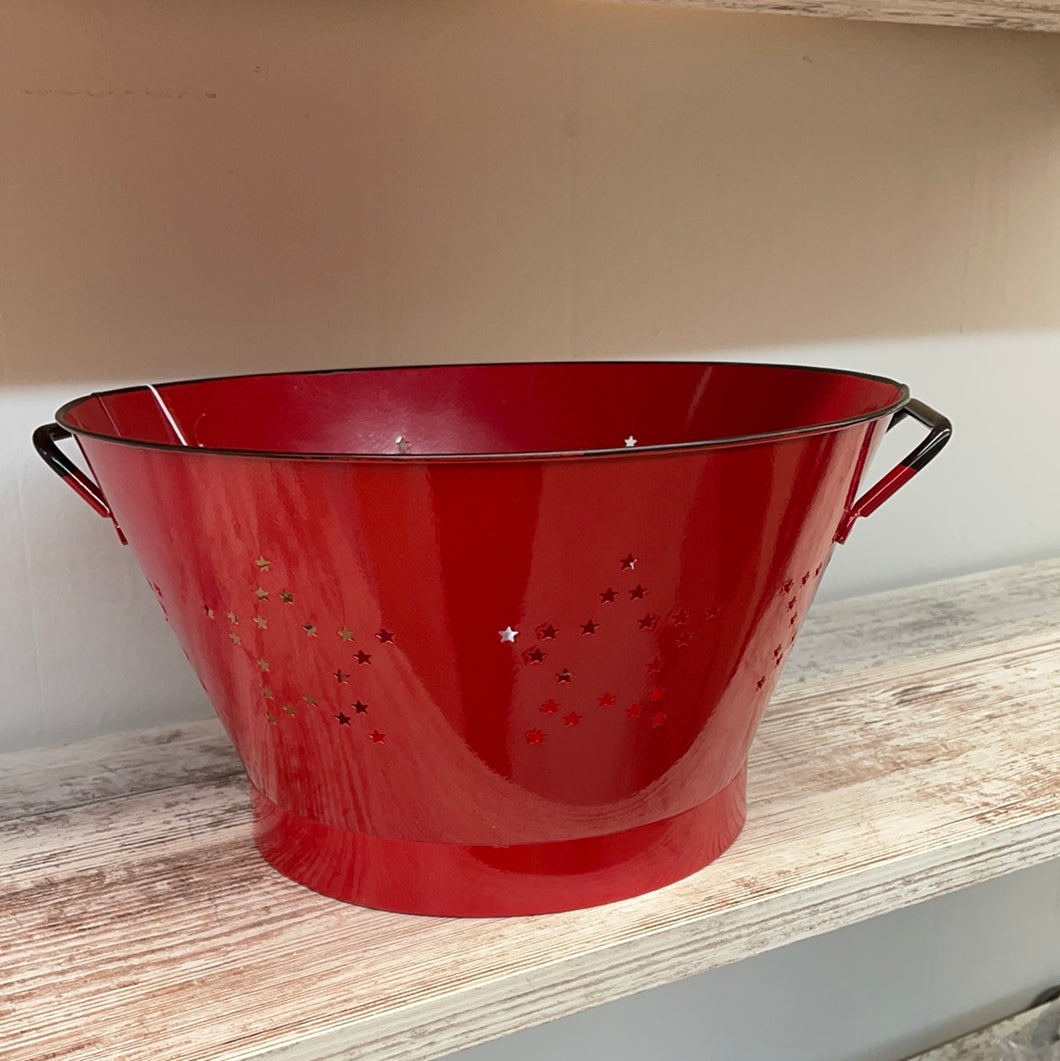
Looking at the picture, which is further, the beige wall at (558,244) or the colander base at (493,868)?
the beige wall at (558,244)

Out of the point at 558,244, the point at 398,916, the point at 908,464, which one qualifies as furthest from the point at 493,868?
the point at 558,244

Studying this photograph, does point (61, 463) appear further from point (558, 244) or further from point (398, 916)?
point (558, 244)

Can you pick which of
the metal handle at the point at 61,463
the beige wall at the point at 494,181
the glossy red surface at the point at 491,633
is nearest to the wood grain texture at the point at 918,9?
the beige wall at the point at 494,181

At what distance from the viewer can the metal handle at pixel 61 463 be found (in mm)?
516

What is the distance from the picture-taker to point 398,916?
52 cm

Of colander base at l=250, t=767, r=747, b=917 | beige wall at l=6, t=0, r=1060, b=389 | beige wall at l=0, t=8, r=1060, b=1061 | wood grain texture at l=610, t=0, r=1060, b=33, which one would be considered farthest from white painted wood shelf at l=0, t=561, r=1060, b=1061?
wood grain texture at l=610, t=0, r=1060, b=33

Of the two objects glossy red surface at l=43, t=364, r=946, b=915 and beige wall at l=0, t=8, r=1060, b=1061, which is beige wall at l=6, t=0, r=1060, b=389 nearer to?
beige wall at l=0, t=8, r=1060, b=1061

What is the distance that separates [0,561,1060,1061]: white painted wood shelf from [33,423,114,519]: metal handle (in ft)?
0.60

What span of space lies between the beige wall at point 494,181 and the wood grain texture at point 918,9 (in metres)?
0.11

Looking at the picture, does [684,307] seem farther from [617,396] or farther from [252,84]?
[252,84]

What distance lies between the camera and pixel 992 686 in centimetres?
77

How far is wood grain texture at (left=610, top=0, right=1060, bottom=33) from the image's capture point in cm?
71

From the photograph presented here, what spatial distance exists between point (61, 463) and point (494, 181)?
40cm

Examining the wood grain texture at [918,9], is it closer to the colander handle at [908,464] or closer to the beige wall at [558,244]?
the beige wall at [558,244]
